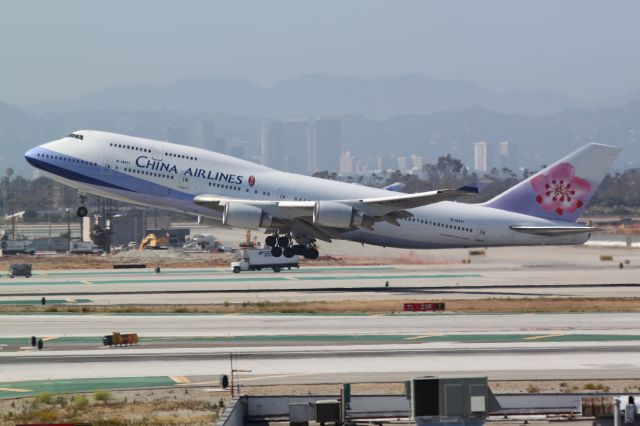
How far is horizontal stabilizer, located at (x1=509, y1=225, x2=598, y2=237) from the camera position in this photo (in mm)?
60938

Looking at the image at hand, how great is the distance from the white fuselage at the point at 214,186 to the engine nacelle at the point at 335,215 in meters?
2.06

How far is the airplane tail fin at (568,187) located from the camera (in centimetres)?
6241

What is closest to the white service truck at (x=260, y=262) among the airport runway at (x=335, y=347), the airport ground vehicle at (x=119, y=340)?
Result: the airport runway at (x=335, y=347)

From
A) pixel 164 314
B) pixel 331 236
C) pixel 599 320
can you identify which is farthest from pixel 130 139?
pixel 599 320

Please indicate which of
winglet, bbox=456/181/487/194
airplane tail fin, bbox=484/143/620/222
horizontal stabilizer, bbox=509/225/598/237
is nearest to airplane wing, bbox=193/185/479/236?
winglet, bbox=456/181/487/194

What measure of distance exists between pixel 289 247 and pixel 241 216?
4.71 m

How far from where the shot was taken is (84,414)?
985 inches

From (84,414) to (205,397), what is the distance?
3162mm

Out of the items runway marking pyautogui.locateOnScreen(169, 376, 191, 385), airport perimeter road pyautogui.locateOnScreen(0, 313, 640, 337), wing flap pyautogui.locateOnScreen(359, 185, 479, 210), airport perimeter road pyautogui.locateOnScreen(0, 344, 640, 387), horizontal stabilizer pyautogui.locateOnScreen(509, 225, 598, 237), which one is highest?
wing flap pyautogui.locateOnScreen(359, 185, 479, 210)

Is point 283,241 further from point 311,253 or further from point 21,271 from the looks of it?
point 21,271

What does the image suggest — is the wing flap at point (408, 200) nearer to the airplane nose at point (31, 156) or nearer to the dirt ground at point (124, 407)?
the airplane nose at point (31, 156)

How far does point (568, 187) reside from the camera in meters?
62.4

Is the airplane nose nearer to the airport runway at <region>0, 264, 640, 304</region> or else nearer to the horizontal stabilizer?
the airport runway at <region>0, 264, 640, 304</region>

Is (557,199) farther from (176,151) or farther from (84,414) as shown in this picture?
(84,414)
